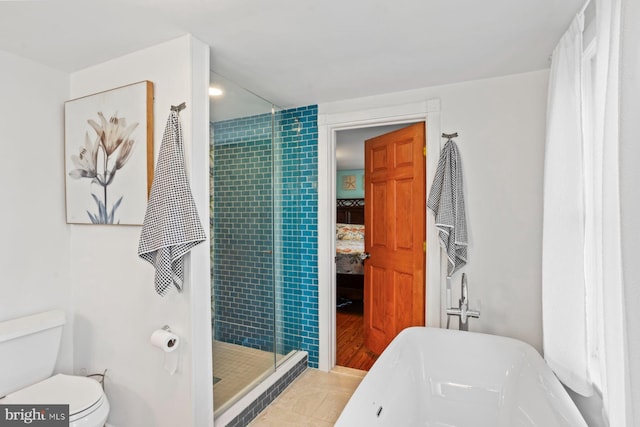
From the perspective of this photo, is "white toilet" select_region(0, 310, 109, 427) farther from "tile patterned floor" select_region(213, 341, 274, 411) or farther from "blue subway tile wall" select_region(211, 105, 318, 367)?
"blue subway tile wall" select_region(211, 105, 318, 367)

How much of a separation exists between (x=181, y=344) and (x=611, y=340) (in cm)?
173

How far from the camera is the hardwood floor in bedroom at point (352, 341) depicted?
303cm

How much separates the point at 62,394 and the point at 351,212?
5.64 metres

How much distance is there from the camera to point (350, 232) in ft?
19.5

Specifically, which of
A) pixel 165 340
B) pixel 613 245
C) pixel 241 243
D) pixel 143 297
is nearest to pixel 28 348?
pixel 143 297

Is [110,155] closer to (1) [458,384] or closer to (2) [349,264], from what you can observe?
(1) [458,384]

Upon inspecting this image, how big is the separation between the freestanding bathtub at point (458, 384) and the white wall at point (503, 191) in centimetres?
31

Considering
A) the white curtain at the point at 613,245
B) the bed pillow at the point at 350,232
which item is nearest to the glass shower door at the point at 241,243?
the white curtain at the point at 613,245

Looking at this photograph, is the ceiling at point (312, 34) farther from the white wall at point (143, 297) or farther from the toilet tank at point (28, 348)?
the toilet tank at point (28, 348)

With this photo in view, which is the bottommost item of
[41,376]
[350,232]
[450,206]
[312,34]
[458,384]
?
[458,384]

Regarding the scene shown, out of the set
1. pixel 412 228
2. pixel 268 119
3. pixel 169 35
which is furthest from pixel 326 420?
pixel 169 35

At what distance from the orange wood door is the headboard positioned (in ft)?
11.9

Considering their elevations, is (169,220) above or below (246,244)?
above

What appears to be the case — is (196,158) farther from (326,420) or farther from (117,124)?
(326,420)
